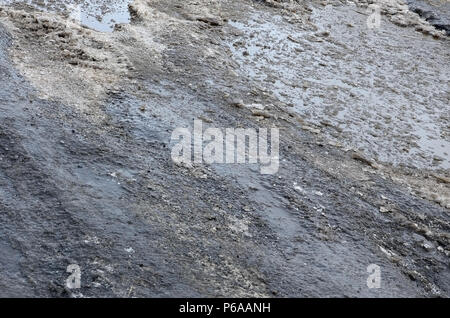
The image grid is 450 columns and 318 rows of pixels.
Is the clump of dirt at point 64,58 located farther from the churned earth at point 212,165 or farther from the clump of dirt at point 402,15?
the clump of dirt at point 402,15

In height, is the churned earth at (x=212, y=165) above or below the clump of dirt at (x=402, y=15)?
below

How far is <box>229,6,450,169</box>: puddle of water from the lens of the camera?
608 centimetres

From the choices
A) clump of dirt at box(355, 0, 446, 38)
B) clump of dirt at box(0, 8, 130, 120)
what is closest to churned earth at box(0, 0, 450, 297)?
clump of dirt at box(0, 8, 130, 120)

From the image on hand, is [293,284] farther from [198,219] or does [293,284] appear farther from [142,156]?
[142,156]

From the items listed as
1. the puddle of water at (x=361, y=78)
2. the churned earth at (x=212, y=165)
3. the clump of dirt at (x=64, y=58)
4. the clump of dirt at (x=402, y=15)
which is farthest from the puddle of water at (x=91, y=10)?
the clump of dirt at (x=402, y=15)

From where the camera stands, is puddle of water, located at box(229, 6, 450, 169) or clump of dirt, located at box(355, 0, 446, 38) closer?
puddle of water, located at box(229, 6, 450, 169)

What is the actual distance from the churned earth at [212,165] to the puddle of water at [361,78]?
0.10 feet

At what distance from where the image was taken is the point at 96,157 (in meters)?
4.93

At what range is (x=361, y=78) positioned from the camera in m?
7.35

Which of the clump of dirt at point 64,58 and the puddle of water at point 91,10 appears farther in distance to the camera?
the puddle of water at point 91,10

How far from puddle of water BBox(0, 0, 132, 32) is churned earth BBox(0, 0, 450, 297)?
49 millimetres

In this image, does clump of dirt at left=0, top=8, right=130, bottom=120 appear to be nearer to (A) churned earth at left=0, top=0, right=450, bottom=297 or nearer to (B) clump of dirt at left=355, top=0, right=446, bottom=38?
(A) churned earth at left=0, top=0, right=450, bottom=297

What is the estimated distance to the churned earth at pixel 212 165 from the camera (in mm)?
3914
